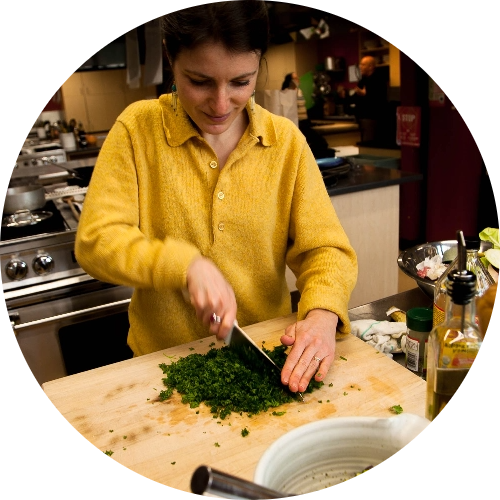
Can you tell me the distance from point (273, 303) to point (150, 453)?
616mm

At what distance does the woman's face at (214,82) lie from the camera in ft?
3.44

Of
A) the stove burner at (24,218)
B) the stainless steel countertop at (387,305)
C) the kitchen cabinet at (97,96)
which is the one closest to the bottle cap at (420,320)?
the stainless steel countertop at (387,305)

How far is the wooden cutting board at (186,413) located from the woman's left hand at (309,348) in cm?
3

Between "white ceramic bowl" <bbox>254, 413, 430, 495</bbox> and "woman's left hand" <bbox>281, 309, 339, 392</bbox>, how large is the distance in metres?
0.30

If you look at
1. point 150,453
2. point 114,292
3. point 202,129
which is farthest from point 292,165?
point 114,292

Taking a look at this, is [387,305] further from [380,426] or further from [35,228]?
[35,228]

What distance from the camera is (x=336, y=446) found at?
0.69 meters

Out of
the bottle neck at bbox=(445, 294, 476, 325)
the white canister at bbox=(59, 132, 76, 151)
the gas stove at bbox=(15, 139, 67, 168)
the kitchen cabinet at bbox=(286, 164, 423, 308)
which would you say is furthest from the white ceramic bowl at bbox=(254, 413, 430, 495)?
the white canister at bbox=(59, 132, 76, 151)

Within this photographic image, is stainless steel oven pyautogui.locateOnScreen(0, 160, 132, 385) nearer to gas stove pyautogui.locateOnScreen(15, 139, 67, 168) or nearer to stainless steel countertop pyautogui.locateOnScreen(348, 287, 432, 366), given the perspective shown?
stainless steel countertop pyautogui.locateOnScreen(348, 287, 432, 366)

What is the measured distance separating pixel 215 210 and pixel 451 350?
2.27 ft

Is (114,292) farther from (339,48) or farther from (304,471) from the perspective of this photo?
(339,48)

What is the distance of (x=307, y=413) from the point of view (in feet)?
3.18

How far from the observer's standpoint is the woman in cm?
105

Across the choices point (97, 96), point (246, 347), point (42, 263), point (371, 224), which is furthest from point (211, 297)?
point (97, 96)
